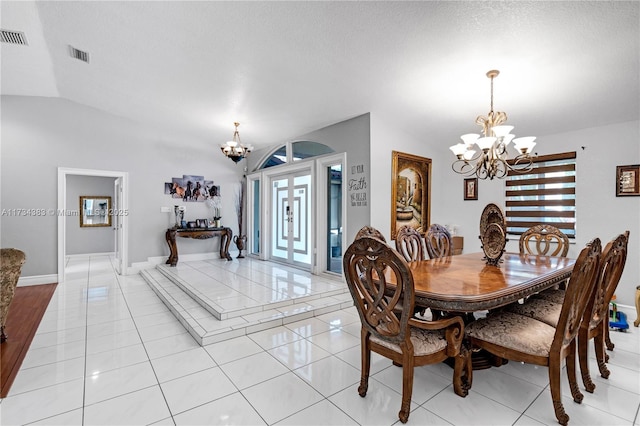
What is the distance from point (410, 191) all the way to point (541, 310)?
3021 millimetres

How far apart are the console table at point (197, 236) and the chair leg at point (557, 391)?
6.04 m

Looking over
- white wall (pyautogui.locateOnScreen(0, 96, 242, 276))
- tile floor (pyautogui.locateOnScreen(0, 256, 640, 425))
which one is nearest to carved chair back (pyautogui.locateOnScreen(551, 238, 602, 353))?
tile floor (pyautogui.locateOnScreen(0, 256, 640, 425))

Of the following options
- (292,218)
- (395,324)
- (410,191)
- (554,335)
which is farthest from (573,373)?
(292,218)

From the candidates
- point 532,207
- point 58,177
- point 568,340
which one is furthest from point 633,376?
point 58,177

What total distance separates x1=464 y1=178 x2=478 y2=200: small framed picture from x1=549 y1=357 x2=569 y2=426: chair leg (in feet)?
12.8

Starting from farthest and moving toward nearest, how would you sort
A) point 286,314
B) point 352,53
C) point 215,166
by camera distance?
point 215,166, point 286,314, point 352,53

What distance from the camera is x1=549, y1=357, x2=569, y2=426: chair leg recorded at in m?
1.77

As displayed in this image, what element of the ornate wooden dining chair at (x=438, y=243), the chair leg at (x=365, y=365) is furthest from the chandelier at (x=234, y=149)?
the chair leg at (x=365, y=365)

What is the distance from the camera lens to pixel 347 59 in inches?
126

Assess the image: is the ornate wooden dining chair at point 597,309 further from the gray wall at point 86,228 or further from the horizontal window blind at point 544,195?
the gray wall at point 86,228

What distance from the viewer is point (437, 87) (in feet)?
11.7

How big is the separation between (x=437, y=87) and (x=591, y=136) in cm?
238

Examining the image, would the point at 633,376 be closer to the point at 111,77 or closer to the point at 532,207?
the point at 532,207

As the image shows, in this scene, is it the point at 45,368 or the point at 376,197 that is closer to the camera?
the point at 45,368
